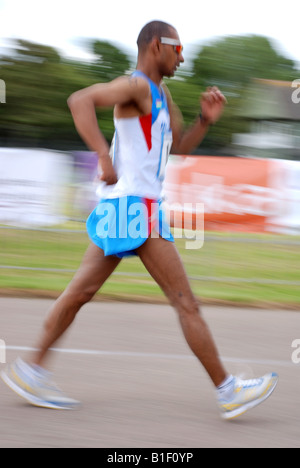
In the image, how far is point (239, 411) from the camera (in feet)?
14.1

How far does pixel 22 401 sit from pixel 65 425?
487 mm

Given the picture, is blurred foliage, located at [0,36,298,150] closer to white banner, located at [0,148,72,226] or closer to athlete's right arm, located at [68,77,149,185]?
white banner, located at [0,148,72,226]

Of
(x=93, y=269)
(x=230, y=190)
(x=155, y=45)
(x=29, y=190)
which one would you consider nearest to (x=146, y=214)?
(x=93, y=269)

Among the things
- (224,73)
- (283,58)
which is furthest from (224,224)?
(283,58)

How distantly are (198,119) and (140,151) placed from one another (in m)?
0.54

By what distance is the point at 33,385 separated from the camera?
447 centimetres

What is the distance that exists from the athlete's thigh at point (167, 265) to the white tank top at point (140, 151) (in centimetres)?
24

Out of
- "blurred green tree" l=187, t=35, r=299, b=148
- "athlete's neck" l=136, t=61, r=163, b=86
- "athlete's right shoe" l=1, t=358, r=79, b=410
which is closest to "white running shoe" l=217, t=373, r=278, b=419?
"athlete's right shoe" l=1, t=358, r=79, b=410

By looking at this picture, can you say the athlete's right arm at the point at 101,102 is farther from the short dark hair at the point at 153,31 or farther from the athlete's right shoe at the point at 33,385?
the athlete's right shoe at the point at 33,385

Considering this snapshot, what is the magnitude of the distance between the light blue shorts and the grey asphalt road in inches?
33.6

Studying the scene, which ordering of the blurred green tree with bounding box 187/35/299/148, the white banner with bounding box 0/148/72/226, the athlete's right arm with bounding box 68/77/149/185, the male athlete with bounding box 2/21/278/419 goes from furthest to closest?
the blurred green tree with bounding box 187/35/299/148 < the white banner with bounding box 0/148/72/226 < the male athlete with bounding box 2/21/278/419 < the athlete's right arm with bounding box 68/77/149/185

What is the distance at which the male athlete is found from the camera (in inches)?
164

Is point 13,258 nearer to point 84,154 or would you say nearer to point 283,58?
point 84,154

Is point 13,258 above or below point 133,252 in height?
below
